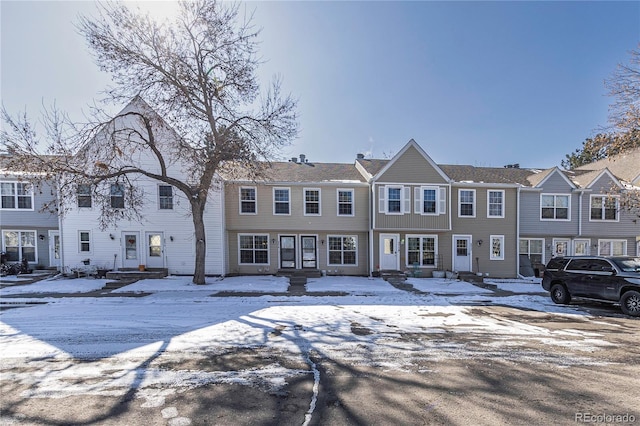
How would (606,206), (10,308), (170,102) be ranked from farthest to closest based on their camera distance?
(606,206) → (170,102) → (10,308)

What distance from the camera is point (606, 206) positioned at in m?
18.5

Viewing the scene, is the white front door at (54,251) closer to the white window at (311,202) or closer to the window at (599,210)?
the white window at (311,202)

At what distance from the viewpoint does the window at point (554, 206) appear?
734 inches

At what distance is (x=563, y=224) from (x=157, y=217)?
24.7 meters

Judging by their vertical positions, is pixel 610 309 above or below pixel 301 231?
below

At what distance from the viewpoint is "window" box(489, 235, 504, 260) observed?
18109 mm

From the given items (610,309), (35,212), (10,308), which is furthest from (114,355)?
(35,212)

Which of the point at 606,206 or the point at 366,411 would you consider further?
the point at 606,206

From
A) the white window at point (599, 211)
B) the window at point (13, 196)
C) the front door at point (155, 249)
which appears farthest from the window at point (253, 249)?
the white window at point (599, 211)

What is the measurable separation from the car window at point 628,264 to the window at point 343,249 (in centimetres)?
1133

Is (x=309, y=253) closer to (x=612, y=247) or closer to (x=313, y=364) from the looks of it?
(x=313, y=364)

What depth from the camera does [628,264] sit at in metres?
9.36

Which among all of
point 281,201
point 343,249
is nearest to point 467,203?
point 343,249

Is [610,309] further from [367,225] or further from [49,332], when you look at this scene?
[49,332]
